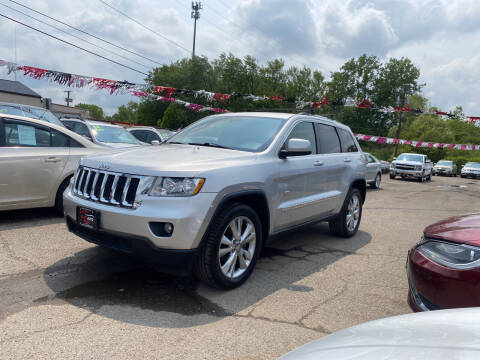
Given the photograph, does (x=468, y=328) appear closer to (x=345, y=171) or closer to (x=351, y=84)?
(x=345, y=171)

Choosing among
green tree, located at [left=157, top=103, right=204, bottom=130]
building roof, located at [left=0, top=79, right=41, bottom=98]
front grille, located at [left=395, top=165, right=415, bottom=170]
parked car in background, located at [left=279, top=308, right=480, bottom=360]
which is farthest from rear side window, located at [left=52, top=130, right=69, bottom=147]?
green tree, located at [left=157, top=103, right=204, bottom=130]

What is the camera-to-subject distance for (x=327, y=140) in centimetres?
559

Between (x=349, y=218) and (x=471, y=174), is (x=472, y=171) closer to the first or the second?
(x=471, y=174)

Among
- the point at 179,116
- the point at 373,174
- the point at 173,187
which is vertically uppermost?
the point at 179,116

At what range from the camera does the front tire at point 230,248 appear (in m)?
3.50

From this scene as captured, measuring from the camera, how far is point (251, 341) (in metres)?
2.87

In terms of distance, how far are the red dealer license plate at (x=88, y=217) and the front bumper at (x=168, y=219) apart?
122 millimetres

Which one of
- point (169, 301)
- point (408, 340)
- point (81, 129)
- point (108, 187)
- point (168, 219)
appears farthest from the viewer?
point (81, 129)

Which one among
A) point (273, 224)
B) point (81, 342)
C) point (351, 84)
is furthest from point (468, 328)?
point (351, 84)

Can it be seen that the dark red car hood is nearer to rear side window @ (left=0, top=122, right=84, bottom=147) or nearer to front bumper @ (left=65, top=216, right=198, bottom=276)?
front bumper @ (left=65, top=216, right=198, bottom=276)

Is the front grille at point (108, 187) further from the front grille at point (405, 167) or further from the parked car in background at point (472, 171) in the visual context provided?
the parked car in background at point (472, 171)

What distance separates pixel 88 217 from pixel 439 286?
2862mm

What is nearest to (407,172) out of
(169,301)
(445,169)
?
(445,169)

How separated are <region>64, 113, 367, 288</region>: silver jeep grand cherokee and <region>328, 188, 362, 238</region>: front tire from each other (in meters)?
0.90
